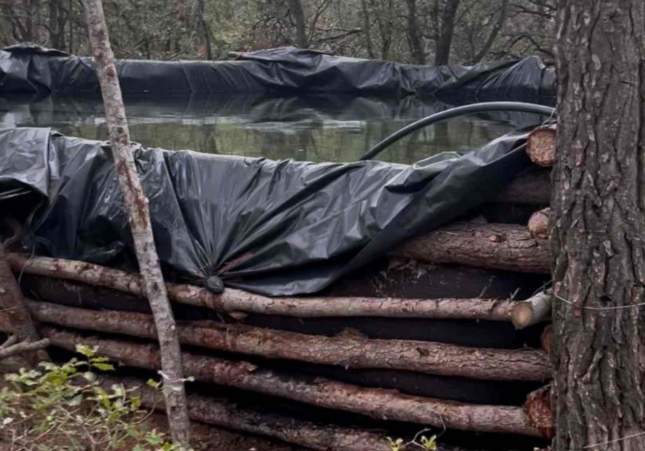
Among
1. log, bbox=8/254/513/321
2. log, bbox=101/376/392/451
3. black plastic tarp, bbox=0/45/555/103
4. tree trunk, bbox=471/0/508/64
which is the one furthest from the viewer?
tree trunk, bbox=471/0/508/64

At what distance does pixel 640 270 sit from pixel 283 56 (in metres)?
9.30

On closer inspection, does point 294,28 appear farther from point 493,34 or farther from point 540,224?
point 540,224

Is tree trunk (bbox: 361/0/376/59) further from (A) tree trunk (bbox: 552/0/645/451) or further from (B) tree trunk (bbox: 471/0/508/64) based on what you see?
(A) tree trunk (bbox: 552/0/645/451)

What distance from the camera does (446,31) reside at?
13.4 metres

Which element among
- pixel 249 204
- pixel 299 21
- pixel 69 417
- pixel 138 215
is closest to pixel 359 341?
pixel 249 204

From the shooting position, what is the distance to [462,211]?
3.05 m

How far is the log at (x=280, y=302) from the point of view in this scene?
306 cm

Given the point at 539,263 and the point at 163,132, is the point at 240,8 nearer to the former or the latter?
the point at 163,132

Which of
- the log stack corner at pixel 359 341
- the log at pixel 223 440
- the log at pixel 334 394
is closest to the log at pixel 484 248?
the log stack corner at pixel 359 341

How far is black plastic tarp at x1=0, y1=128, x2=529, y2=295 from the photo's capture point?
3059mm

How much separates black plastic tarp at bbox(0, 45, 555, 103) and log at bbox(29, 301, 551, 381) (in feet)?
24.4

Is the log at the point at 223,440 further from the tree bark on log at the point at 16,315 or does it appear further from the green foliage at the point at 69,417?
the green foliage at the point at 69,417

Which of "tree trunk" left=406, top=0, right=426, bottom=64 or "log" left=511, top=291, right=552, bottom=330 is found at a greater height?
"tree trunk" left=406, top=0, right=426, bottom=64

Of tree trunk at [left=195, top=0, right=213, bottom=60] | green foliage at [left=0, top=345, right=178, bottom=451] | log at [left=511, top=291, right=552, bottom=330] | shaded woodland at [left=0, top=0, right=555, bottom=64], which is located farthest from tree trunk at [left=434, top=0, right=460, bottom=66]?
green foliage at [left=0, top=345, right=178, bottom=451]
